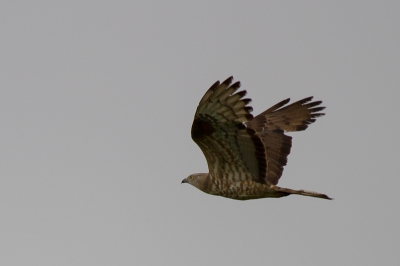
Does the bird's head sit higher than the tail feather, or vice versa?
the bird's head

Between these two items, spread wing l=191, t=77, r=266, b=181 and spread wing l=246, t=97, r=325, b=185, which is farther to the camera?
spread wing l=246, t=97, r=325, b=185

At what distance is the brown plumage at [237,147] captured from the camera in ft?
51.2

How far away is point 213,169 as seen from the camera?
17.1m

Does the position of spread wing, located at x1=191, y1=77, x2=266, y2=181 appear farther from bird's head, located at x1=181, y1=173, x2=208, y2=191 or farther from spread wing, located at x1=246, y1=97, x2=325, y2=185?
spread wing, located at x1=246, y1=97, x2=325, y2=185

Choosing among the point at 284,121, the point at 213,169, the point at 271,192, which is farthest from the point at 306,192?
the point at 284,121

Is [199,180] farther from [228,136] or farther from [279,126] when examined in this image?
[279,126]

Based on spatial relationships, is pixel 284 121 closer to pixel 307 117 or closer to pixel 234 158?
pixel 307 117

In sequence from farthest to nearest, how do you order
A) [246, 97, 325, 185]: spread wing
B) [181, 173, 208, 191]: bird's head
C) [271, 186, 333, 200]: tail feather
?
[246, 97, 325, 185]: spread wing, [181, 173, 208, 191]: bird's head, [271, 186, 333, 200]: tail feather

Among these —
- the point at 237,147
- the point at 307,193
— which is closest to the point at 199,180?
the point at 237,147

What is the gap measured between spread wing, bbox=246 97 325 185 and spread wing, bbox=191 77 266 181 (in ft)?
3.93

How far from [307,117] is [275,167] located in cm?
188

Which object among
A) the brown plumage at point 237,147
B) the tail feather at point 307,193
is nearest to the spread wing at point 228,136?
the brown plumage at point 237,147

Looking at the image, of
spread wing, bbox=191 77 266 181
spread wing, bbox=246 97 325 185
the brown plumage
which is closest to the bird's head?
the brown plumage

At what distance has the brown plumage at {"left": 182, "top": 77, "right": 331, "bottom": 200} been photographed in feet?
51.2
